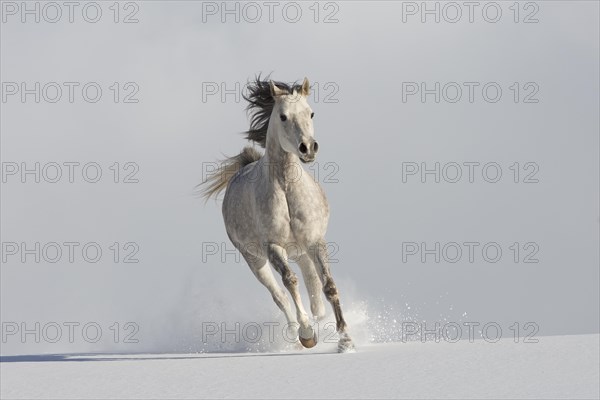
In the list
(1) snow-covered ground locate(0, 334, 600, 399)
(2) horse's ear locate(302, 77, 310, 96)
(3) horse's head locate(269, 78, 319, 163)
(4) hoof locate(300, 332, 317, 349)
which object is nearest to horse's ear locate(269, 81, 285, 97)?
(3) horse's head locate(269, 78, 319, 163)

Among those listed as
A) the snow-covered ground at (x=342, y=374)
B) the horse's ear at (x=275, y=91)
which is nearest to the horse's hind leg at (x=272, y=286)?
the snow-covered ground at (x=342, y=374)

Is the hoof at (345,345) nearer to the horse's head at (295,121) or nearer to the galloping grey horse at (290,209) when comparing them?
the galloping grey horse at (290,209)

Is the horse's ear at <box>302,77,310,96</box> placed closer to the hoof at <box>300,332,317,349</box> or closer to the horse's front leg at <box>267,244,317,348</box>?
the horse's front leg at <box>267,244,317,348</box>

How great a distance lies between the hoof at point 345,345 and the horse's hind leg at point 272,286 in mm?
1010

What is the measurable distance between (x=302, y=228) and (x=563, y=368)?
3828 mm

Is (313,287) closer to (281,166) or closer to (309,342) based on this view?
(309,342)

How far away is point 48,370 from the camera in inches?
451

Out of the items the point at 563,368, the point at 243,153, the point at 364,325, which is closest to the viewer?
the point at 563,368

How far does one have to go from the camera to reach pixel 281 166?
1304cm

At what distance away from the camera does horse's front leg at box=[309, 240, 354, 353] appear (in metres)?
12.3

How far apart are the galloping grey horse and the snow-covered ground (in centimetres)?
83

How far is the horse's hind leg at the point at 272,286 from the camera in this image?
13.2 meters

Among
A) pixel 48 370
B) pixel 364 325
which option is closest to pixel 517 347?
pixel 364 325

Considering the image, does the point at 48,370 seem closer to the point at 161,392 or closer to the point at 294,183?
the point at 161,392
